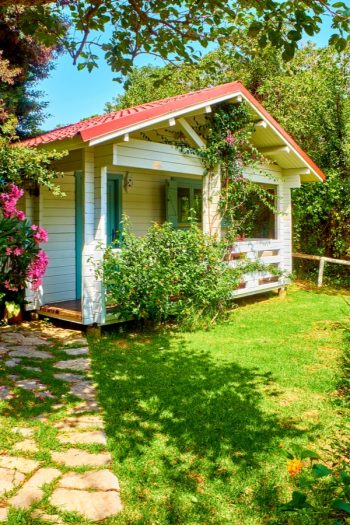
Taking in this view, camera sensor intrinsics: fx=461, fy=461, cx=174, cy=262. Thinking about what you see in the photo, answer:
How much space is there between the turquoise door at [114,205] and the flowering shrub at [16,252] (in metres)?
2.89

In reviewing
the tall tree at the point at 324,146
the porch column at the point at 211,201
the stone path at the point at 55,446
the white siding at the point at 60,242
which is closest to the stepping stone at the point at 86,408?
the stone path at the point at 55,446

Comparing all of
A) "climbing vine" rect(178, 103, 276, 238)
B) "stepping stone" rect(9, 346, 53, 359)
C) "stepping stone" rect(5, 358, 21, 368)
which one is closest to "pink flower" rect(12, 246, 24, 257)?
"stepping stone" rect(9, 346, 53, 359)

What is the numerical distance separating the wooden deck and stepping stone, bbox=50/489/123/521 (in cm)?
457

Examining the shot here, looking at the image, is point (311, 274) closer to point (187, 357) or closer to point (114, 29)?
point (187, 357)

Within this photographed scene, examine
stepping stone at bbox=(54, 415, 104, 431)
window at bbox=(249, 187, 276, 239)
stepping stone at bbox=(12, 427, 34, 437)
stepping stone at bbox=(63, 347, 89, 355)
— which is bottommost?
stepping stone at bbox=(54, 415, 104, 431)

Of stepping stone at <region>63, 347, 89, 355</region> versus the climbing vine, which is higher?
the climbing vine

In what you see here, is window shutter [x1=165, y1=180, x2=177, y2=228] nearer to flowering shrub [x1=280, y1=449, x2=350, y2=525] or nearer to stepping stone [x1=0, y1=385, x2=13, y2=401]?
stepping stone [x1=0, y1=385, x2=13, y2=401]

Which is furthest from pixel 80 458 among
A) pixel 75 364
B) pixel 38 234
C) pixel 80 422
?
pixel 38 234

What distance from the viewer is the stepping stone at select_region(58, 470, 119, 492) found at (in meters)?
3.14

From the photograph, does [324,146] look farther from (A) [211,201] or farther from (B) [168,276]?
(B) [168,276]

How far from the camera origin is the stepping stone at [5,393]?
467cm

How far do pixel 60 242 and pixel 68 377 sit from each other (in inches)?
167

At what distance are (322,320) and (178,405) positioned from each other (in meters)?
5.02

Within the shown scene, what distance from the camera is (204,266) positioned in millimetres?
8281
